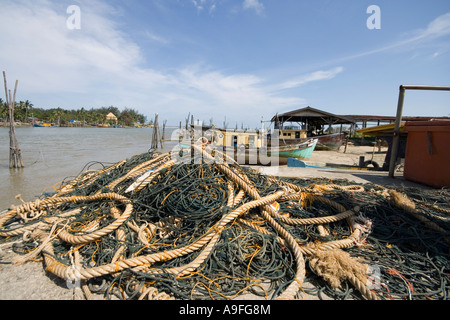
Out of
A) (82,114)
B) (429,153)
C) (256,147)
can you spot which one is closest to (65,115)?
(82,114)

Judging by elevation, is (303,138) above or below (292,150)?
above

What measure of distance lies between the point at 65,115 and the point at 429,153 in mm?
100502

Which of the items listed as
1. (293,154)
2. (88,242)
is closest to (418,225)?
(88,242)

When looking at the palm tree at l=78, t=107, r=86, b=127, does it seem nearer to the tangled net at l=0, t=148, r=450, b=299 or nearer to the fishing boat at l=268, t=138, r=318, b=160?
the fishing boat at l=268, t=138, r=318, b=160

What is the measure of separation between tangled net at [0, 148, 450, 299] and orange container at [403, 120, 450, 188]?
1.65 metres

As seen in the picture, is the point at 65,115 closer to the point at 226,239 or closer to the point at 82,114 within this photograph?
the point at 82,114

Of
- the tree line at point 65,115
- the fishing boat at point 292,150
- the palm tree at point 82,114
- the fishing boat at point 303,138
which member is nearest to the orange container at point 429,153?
the fishing boat at point 292,150

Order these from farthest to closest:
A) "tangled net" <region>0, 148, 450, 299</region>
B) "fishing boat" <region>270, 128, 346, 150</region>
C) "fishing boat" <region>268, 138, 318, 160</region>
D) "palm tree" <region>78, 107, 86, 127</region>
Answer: "palm tree" <region>78, 107, 86, 127</region> → "fishing boat" <region>270, 128, 346, 150</region> → "fishing boat" <region>268, 138, 318, 160</region> → "tangled net" <region>0, 148, 450, 299</region>

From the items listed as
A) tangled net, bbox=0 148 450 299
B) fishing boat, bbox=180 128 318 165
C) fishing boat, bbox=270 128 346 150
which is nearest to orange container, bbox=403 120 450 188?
tangled net, bbox=0 148 450 299

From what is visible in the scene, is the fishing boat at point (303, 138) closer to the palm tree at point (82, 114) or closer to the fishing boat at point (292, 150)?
the fishing boat at point (292, 150)

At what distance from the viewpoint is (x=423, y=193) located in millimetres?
3928

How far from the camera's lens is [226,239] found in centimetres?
242

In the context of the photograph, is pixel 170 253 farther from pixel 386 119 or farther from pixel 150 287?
pixel 386 119

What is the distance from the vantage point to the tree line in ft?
204
